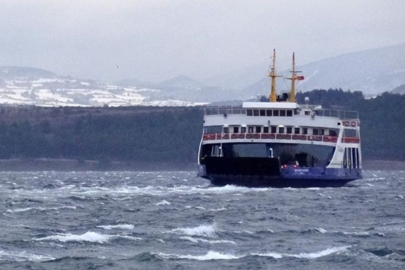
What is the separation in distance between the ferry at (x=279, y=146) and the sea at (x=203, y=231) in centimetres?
964

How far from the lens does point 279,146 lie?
86.8 m

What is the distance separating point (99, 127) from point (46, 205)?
130110mm

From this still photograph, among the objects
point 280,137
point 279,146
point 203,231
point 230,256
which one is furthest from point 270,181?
point 230,256

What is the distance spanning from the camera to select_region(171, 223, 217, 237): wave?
43.8 meters

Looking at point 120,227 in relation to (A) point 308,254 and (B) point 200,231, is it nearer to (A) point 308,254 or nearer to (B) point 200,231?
(B) point 200,231

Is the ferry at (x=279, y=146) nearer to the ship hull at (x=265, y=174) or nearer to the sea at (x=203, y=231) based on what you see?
the ship hull at (x=265, y=174)

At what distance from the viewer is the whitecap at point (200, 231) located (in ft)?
144

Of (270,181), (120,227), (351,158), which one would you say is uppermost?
(351,158)

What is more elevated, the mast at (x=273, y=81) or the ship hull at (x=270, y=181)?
the mast at (x=273, y=81)

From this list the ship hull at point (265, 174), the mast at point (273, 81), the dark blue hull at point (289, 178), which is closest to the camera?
the ship hull at point (265, 174)

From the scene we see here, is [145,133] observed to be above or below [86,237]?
above

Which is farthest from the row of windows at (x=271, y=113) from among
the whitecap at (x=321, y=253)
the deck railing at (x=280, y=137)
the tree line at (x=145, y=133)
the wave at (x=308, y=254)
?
the tree line at (x=145, y=133)

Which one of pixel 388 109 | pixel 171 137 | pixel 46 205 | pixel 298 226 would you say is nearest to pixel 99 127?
pixel 171 137

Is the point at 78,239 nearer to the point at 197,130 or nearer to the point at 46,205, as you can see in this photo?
the point at 46,205
